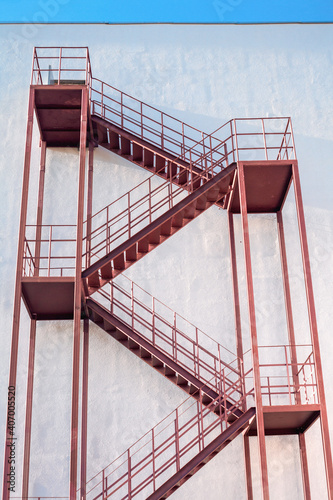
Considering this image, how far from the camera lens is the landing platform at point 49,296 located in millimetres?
14844

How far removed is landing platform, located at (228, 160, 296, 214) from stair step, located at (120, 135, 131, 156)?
3056 millimetres

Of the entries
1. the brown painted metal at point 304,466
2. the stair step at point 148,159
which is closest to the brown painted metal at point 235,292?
the brown painted metal at point 304,466

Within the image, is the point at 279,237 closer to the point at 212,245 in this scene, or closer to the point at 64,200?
the point at 212,245

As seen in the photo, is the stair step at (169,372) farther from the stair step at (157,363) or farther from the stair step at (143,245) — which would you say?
the stair step at (143,245)

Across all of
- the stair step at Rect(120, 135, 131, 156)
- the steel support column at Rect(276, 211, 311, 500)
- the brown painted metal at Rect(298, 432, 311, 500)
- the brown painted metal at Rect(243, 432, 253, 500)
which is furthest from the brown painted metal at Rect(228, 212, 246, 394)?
the stair step at Rect(120, 135, 131, 156)

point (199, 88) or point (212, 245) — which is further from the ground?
point (199, 88)

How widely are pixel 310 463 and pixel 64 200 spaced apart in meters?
8.96

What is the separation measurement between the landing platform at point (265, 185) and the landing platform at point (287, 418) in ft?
17.1

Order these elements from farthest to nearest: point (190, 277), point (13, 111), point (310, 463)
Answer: point (13, 111)
point (190, 277)
point (310, 463)

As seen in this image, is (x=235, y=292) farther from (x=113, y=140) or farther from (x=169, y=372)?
(x=113, y=140)

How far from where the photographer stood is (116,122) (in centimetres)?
1923

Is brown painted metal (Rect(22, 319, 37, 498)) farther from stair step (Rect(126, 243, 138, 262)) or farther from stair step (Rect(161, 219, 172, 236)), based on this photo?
stair step (Rect(161, 219, 172, 236))

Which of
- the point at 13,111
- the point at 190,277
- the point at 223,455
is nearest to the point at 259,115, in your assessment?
the point at 190,277

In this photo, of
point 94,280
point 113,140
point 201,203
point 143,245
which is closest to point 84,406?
point 94,280
